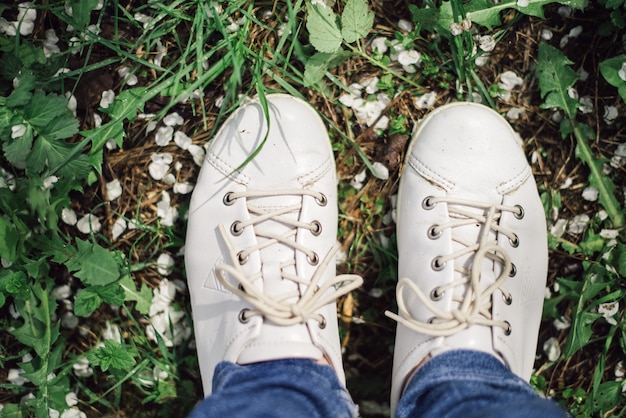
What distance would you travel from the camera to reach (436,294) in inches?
62.9

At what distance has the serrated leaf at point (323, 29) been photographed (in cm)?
164

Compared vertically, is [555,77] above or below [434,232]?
above

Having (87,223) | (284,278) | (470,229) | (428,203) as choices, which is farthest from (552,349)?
(87,223)

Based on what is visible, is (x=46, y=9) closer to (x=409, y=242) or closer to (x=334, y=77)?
(x=334, y=77)

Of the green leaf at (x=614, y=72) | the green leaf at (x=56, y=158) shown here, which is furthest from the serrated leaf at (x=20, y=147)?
the green leaf at (x=614, y=72)

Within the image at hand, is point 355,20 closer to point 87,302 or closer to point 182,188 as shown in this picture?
point 182,188

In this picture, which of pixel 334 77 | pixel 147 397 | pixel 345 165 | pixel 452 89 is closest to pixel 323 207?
pixel 345 165

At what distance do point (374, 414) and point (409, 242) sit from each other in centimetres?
55

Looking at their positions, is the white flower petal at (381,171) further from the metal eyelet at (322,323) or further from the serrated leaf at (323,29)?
the metal eyelet at (322,323)

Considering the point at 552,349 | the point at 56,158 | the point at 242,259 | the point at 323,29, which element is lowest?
the point at 552,349

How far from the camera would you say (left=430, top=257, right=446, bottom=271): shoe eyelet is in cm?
161

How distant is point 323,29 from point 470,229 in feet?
2.20

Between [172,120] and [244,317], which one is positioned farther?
[172,120]

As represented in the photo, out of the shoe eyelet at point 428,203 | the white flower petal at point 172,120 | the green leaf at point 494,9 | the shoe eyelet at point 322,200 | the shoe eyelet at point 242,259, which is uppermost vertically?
the green leaf at point 494,9
